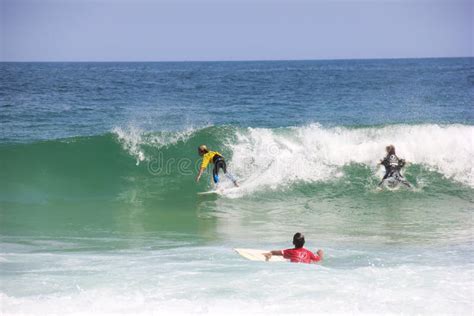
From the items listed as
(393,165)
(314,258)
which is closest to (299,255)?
(314,258)

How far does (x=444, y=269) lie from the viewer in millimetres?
7773

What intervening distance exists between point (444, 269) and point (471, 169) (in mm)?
8746

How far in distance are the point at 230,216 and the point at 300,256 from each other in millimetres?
4180

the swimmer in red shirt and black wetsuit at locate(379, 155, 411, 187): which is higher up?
black wetsuit at locate(379, 155, 411, 187)

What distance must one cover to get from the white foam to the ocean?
2.2 inches

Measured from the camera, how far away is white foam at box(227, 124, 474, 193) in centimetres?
1554

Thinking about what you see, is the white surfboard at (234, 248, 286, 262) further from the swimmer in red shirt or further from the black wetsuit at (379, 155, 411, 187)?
the black wetsuit at (379, 155, 411, 187)

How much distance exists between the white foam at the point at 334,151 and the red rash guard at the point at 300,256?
6271 millimetres

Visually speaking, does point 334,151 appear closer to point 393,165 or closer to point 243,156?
point 243,156

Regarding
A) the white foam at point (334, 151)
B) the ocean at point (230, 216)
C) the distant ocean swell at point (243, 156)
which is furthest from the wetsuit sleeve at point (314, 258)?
the white foam at point (334, 151)

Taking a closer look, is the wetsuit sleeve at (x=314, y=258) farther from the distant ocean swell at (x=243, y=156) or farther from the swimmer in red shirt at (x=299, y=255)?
the distant ocean swell at (x=243, y=156)

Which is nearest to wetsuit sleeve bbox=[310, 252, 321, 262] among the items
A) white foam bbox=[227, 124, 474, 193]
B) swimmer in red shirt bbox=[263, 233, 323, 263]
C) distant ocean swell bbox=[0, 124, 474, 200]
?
swimmer in red shirt bbox=[263, 233, 323, 263]

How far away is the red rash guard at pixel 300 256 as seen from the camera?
8.06 meters

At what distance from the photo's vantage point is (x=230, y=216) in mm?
12141
